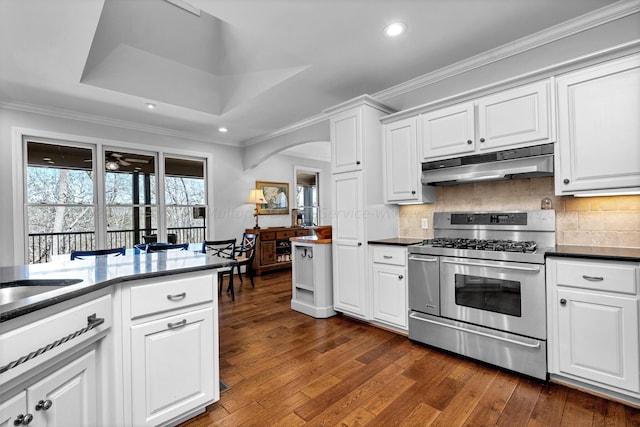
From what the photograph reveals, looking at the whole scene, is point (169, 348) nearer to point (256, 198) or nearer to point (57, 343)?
point (57, 343)

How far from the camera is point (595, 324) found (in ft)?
6.42

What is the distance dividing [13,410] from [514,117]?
3325 millimetres

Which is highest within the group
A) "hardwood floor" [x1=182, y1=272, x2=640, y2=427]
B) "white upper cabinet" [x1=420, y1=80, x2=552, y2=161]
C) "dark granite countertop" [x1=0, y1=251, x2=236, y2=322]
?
"white upper cabinet" [x1=420, y1=80, x2=552, y2=161]

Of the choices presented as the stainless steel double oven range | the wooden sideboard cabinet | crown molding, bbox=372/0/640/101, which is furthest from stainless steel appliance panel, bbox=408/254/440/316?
the wooden sideboard cabinet

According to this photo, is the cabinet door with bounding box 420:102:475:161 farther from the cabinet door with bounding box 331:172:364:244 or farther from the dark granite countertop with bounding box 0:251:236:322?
the dark granite countertop with bounding box 0:251:236:322

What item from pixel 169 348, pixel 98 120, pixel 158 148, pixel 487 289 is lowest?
pixel 169 348

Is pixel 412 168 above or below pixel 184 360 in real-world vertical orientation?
above

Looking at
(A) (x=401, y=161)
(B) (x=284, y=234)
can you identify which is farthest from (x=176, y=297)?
(B) (x=284, y=234)

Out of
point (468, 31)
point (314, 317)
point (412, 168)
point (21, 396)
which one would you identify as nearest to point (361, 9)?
point (468, 31)

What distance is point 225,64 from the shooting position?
385 centimetres

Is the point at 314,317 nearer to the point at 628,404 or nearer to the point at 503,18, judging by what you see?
the point at 628,404

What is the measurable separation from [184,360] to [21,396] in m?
0.72

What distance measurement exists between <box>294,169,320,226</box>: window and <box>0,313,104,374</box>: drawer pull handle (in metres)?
5.99

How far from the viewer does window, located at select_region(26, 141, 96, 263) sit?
3.94 meters
